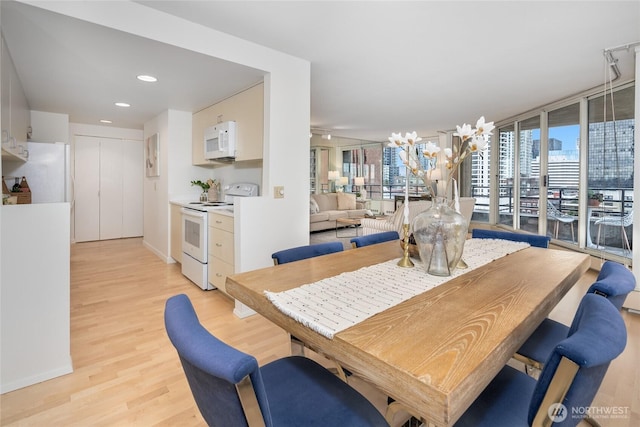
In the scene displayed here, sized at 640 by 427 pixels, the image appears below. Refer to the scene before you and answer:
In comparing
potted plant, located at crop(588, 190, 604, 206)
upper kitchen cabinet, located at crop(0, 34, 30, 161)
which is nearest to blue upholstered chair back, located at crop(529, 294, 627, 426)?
upper kitchen cabinet, located at crop(0, 34, 30, 161)

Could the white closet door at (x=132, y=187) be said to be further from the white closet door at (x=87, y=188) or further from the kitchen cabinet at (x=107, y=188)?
the white closet door at (x=87, y=188)

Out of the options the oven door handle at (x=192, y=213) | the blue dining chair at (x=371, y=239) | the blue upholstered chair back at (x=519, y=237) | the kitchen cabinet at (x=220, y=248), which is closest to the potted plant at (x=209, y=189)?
the oven door handle at (x=192, y=213)

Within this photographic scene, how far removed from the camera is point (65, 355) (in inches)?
74.4

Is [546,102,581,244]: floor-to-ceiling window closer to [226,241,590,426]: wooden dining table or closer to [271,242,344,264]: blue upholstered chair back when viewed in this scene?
[226,241,590,426]: wooden dining table

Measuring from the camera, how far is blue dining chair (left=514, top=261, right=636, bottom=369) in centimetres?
106

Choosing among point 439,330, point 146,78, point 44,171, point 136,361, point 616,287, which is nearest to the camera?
point 439,330

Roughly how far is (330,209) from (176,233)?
409cm

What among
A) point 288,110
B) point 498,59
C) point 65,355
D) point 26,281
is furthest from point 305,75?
point 65,355

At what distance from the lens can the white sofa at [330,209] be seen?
6.83 meters

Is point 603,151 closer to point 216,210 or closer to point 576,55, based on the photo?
point 576,55

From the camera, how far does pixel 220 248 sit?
304cm

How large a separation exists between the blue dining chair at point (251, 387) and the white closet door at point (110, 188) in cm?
603

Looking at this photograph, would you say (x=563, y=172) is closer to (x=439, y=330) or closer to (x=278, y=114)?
(x=278, y=114)

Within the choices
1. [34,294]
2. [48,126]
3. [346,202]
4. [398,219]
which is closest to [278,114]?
[34,294]
